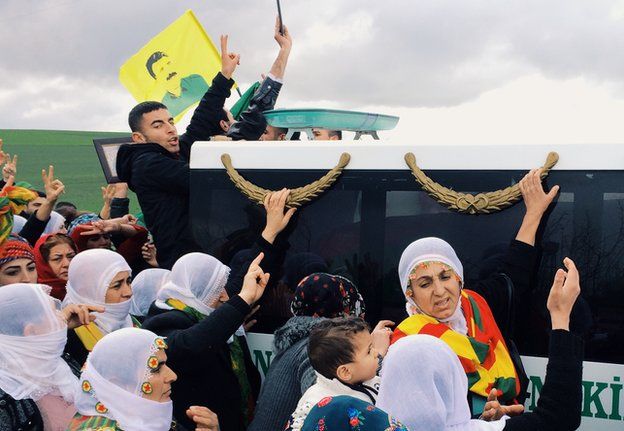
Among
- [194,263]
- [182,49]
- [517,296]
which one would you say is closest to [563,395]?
[517,296]

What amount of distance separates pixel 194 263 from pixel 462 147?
57.1 inches

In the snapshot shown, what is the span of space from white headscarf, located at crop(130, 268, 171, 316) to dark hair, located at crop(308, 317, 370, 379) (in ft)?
7.21

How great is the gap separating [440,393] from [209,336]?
1.42 metres

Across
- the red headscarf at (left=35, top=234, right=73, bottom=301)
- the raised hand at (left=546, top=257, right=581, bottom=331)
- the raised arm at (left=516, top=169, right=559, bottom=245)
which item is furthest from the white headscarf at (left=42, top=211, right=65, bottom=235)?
the raised hand at (left=546, top=257, right=581, bottom=331)

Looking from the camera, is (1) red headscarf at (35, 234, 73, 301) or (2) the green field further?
(2) the green field

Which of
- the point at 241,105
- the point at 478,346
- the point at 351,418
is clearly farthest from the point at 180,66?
the point at 351,418

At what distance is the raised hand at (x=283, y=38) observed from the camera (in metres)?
6.19

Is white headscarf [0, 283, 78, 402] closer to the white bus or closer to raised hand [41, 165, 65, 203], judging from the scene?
the white bus

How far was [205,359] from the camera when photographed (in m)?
3.91

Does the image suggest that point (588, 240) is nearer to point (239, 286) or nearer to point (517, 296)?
point (517, 296)

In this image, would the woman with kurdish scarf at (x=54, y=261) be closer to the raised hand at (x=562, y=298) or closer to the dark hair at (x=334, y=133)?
the dark hair at (x=334, y=133)

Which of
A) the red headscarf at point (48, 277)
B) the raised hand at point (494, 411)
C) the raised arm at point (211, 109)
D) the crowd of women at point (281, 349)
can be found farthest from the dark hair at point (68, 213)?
the raised hand at point (494, 411)

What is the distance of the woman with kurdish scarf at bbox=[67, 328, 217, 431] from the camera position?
311 centimetres

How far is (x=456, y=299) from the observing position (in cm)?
367
